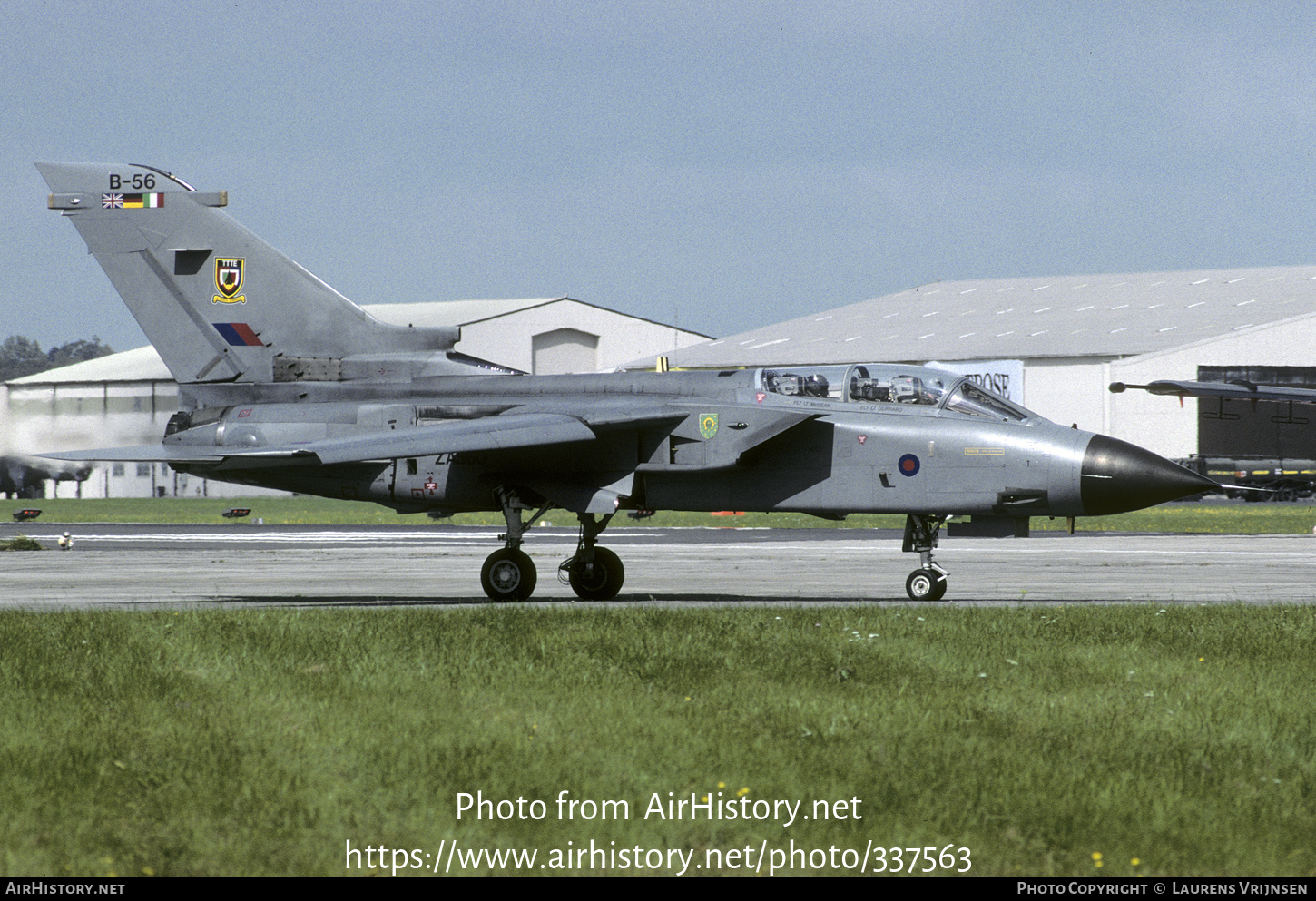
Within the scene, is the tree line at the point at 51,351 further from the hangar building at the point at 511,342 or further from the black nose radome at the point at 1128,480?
the black nose radome at the point at 1128,480

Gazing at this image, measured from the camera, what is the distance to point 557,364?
6950cm

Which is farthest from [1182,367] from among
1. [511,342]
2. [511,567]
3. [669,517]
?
[511,567]

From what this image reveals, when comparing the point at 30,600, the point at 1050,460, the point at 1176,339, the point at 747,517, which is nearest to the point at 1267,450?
the point at 1176,339

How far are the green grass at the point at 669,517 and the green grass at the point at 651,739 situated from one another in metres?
27.8

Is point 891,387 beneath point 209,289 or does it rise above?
beneath

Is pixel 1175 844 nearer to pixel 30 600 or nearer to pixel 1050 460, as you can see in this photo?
pixel 1050 460

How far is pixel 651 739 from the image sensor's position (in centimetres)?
721

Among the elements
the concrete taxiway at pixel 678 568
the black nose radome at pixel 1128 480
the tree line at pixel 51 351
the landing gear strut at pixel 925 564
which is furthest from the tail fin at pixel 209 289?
the tree line at pixel 51 351

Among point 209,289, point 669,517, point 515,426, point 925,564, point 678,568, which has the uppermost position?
point 209,289

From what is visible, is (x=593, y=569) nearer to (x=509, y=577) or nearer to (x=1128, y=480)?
(x=509, y=577)

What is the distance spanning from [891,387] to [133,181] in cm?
987

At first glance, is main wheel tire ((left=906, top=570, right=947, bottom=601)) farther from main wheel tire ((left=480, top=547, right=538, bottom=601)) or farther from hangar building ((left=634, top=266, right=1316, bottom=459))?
hangar building ((left=634, top=266, right=1316, bottom=459))

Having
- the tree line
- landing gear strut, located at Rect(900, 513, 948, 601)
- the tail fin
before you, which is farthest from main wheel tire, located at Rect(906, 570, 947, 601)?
the tree line

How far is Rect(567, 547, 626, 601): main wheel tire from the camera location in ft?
57.0
